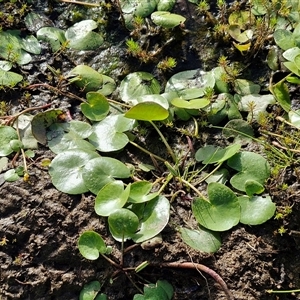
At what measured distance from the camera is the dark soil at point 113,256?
2.04 metres

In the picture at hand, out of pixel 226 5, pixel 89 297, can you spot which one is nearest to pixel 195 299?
pixel 89 297

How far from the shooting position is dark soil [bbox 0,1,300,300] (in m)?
2.04

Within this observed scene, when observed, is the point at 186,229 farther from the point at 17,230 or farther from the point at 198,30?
the point at 198,30

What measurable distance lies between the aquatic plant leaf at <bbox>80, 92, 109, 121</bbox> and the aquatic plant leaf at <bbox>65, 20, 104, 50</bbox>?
1.52 ft

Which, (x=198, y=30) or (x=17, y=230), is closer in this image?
(x=17, y=230)

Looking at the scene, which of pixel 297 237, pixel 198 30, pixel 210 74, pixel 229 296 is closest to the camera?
pixel 229 296

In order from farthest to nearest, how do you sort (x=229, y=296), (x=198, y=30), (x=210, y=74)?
(x=198, y=30)
(x=210, y=74)
(x=229, y=296)

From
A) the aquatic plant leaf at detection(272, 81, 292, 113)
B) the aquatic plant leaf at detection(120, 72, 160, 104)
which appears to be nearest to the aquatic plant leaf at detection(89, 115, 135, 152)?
the aquatic plant leaf at detection(120, 72, 160, 104)

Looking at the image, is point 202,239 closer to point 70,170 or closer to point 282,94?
point 70,170

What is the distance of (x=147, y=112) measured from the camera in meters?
2.25

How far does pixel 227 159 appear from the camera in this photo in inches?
89.3

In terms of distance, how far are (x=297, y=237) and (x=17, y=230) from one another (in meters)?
1.24

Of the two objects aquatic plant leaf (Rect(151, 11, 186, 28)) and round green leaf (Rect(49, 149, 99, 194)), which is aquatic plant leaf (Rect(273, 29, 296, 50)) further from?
round green leaf (Rect(49, 149, 99, 194))

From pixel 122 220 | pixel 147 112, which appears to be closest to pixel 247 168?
pixel 147 112
